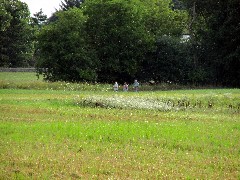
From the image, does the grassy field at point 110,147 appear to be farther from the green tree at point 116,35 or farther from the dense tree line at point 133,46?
the green tree at point 116,35

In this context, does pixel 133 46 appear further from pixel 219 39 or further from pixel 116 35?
pixel 219 39

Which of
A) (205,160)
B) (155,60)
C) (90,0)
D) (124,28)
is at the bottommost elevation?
(205,160)

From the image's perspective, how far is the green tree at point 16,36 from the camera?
3178 inches

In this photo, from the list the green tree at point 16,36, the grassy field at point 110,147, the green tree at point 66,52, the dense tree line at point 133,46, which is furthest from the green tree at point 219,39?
the grassy field at point 110,147

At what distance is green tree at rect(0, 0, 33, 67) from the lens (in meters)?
80.7

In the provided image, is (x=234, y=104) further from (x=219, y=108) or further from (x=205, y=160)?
(x=205, y=160)

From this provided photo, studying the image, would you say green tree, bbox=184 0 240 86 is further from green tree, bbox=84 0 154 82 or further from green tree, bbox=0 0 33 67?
green tree, bbox=0 0 33 67

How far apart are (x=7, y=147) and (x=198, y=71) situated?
47822 mm

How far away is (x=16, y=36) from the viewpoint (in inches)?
3282

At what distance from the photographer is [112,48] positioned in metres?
55.3

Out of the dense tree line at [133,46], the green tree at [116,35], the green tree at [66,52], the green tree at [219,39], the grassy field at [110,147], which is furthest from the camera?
the green tree at [219,39]

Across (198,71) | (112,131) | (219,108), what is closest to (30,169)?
(112,131)

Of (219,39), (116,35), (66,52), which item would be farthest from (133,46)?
(219,39)

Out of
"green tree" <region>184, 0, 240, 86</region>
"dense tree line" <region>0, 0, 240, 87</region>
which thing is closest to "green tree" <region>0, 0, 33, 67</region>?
"dense tree line" <region>0, 0, 240, 87</region>
